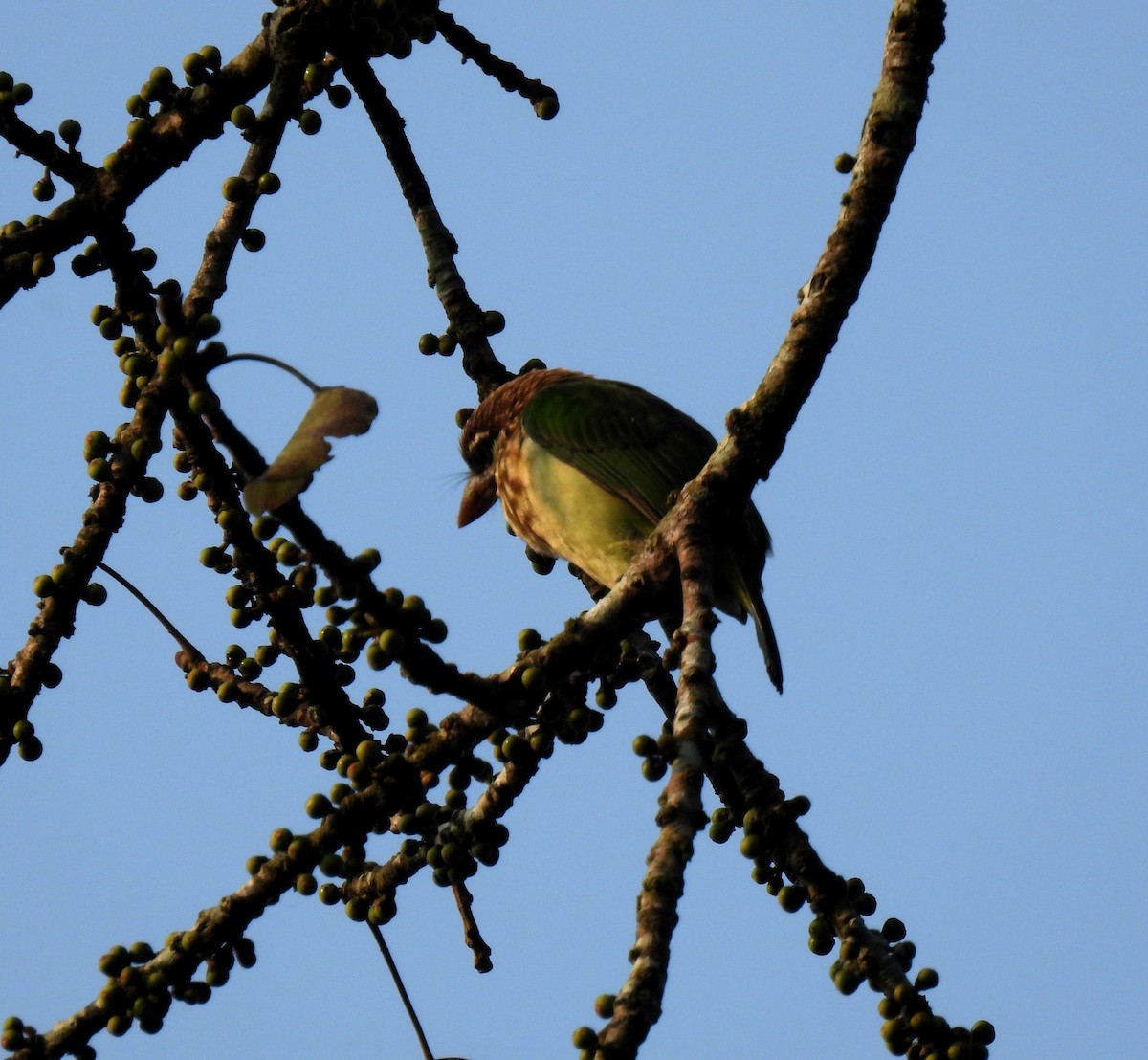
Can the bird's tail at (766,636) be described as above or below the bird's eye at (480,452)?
below

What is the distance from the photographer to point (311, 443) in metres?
1.74

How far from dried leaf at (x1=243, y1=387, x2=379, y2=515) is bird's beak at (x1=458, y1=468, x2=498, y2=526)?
294 cm

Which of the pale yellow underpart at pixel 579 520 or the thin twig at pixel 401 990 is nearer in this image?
the thin twig at pixel 401 990

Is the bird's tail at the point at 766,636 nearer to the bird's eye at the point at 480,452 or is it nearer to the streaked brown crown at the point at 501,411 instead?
the streaked brown crown at the point at 501,411

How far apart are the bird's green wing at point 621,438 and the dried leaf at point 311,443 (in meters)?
2.16

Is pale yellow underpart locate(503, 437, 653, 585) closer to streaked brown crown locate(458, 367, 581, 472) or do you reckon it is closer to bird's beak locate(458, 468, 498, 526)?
streaked brown crown locate(458, 367, 581, 472)

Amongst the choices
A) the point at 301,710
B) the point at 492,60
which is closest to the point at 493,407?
the point at 492,60

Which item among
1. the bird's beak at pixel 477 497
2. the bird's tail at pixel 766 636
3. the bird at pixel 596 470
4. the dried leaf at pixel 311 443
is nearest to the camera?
the dried leaf at pixel 311 443

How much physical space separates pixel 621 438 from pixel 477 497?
80 cm

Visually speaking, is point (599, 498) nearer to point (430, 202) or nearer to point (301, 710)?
point (430, 202)

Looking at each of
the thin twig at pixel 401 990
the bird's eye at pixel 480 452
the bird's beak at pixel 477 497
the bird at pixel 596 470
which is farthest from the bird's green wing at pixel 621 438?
the thin twig at pixel 401 990

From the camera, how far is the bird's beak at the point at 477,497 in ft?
15.7

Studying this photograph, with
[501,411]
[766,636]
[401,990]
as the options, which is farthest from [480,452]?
[401,990]

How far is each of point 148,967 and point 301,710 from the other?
66 cm
